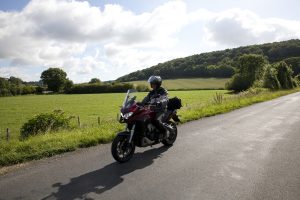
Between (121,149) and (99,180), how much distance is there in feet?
4.90

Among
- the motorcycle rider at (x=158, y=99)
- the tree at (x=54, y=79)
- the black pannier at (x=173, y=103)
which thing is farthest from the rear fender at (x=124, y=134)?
the tree at (x=54, y=79)

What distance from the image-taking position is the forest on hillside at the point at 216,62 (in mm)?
125188

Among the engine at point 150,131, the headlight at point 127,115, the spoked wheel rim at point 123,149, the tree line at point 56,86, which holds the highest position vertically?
the tree line at point 56,86

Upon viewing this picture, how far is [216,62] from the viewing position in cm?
14162

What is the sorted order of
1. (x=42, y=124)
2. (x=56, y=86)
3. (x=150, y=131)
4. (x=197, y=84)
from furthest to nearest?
(x=56, y=86) → (x=197, y=84) → (x=42, y=124) → (x=150, y=131)

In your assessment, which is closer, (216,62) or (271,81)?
(271,81)

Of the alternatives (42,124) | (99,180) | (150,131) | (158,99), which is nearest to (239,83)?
(42,124)

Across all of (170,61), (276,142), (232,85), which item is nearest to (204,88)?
(232,85)

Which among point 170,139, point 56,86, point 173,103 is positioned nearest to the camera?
point 173,103

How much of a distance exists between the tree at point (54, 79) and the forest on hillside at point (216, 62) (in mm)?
32694

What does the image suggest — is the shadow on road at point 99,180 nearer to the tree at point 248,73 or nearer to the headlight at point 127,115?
the headlight at point 127,115

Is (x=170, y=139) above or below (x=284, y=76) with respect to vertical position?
below

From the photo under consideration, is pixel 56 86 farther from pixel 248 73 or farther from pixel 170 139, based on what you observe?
pixel 170 139

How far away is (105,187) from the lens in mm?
6273
